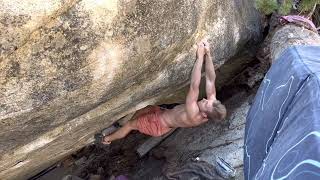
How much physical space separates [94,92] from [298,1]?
85.6 inches

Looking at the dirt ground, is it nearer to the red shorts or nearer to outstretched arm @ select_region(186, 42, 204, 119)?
the red shorts

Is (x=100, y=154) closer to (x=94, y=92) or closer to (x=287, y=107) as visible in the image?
(x=94, y=92)

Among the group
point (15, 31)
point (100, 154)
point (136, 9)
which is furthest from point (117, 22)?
point (100, 154)

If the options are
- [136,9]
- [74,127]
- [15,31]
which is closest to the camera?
[15,31]

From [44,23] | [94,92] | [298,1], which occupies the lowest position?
[298,1]

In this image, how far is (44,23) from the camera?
281 cm

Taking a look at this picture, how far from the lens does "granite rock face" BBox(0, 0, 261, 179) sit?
2.82m

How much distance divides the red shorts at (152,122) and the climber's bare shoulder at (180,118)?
0.20 feet

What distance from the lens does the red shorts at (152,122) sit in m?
4.69

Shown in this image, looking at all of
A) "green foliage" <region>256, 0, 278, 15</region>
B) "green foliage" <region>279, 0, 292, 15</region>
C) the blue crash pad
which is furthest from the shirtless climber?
"green foliage" <region>279, 0, 292, 15</region>

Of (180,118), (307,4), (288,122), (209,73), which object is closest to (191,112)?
(180,118)

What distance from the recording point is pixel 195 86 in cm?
405

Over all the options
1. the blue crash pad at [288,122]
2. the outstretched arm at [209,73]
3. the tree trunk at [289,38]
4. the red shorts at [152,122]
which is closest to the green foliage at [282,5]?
the tree trunk at [289,38]

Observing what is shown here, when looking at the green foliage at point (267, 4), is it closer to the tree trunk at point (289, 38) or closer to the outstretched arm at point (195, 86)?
the tree trunk at point (289, 38)
